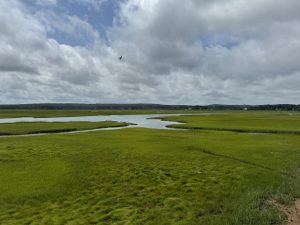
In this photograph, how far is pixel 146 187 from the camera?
71.0 ft

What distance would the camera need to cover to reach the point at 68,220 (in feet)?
51.4

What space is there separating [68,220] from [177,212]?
591 centimetres

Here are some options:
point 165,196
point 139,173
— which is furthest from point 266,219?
point 139,173

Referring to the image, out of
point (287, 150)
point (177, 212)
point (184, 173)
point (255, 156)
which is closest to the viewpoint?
point (177, 212)

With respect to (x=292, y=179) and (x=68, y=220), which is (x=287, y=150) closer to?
(x=292, y=179)

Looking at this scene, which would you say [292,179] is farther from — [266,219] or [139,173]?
[139,173]

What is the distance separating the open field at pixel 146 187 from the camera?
1619cm

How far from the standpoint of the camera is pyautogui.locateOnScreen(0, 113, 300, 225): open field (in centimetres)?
1619

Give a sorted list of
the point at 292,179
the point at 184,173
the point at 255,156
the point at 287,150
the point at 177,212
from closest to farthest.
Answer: the point at 177,212, the point at 292,179, the point at 184,173, the point at 255,156, the point at 287,150

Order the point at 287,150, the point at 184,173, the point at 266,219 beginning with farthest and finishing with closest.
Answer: the point at 287,150
the point at 184,173
the point at 266,219

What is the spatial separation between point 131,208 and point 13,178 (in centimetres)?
1182

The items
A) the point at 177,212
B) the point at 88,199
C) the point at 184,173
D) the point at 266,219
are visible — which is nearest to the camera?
the point at 266,219

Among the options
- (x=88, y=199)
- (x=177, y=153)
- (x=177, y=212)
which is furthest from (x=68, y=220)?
(x=177, y=153)

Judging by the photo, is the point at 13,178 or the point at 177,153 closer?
the point at 13,178
